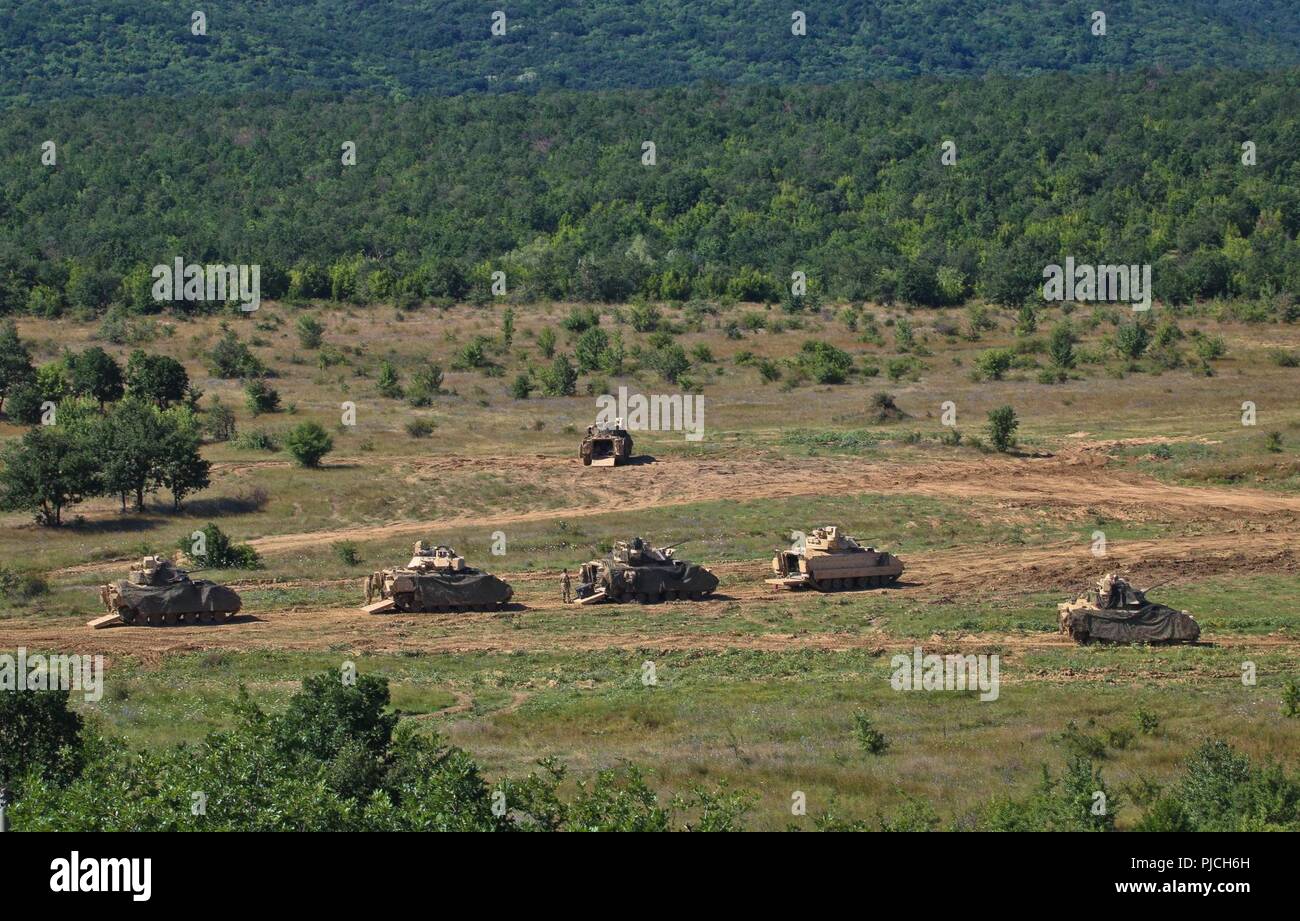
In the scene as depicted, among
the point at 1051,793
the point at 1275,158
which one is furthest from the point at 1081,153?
the point at 1051,793

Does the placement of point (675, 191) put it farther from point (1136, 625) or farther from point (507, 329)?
point (1136, 625)

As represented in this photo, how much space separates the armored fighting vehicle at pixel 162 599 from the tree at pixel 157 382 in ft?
91.7

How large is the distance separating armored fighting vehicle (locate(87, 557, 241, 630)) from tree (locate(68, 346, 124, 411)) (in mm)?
28324

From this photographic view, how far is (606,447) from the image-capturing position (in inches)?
2195

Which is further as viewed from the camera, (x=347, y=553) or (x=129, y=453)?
(x=129, y=453)

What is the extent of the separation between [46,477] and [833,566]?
65.7 feet

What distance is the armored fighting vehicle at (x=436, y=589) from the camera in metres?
37.2

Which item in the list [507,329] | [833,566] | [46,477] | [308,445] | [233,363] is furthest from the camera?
[507,329]

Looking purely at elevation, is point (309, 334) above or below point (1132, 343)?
above

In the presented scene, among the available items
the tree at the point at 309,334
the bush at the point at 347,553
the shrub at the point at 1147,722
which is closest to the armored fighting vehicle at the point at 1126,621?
the shrub at the point at 1147,722
